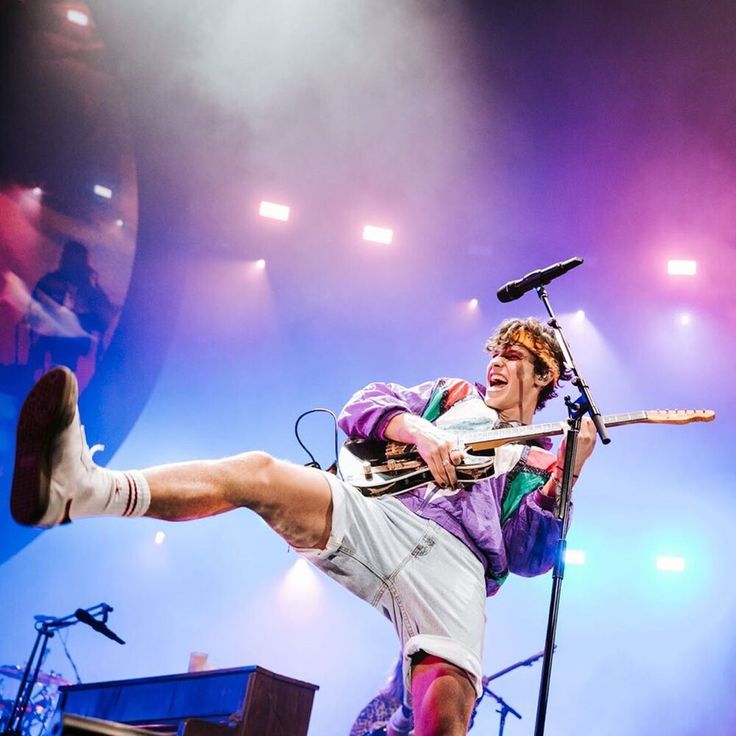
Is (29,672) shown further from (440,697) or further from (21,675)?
(440,697)

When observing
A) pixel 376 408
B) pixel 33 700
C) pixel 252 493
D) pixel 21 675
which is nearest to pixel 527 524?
pixel 376 408

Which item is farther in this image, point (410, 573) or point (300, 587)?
point (300, 587)

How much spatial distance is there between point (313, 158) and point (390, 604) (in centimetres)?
640

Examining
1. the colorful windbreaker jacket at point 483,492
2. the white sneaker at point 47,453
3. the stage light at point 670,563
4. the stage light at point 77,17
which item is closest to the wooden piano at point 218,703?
the colorful windbreaker jacket at point 483,492

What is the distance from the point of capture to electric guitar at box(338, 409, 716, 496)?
9.80 feet

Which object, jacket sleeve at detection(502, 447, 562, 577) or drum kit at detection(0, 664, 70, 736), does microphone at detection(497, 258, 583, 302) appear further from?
drum kit at detection(0, 664, 70, 736)

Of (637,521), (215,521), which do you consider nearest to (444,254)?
(637,521)

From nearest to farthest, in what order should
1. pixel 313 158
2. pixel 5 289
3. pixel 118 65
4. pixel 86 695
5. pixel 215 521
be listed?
1. pixel 86 695
2. pixel 5 289
3. pixel 118 65
4. pixel 313 158
5. pixel 215 521

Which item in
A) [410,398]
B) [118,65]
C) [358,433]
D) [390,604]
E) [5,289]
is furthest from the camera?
[118,65]

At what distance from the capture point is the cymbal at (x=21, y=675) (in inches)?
284

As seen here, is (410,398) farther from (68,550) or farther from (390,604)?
(68,550)

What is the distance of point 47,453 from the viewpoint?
1803mm

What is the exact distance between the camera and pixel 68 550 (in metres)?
8.12

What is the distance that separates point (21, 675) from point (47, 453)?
6.82m
